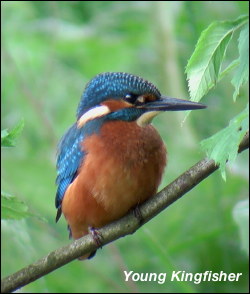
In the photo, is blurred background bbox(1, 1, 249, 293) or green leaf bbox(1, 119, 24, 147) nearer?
green leaf bbox(1, 119, 24, 147)

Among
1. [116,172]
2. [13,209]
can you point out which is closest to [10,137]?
[13,209]

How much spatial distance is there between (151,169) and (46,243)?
4.73ft

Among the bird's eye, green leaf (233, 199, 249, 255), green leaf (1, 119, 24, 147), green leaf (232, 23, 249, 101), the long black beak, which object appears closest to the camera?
green leaf (232, 23, 249, 101)

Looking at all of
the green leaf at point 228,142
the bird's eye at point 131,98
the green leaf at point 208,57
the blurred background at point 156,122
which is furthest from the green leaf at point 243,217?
the green leaf at point 208,57

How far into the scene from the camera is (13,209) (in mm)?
2674

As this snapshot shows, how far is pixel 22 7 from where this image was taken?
20.6 ft

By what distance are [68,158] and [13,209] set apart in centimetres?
102

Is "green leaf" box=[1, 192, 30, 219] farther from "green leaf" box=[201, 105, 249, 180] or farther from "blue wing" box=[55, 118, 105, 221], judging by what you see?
"blue wing" box=[55, 118, 105, 221]

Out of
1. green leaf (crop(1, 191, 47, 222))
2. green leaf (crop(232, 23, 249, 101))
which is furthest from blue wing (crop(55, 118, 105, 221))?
green leaf (crop(232, 23, 249, 101))

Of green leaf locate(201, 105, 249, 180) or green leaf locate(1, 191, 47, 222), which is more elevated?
green leaf locate(201, 105, 249, 180)

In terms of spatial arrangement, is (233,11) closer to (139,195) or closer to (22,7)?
(22,7)

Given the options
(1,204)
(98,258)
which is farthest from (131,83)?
(98,258)

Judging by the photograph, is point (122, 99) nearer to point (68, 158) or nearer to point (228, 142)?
point (68, 158)

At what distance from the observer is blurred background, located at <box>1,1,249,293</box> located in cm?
456
